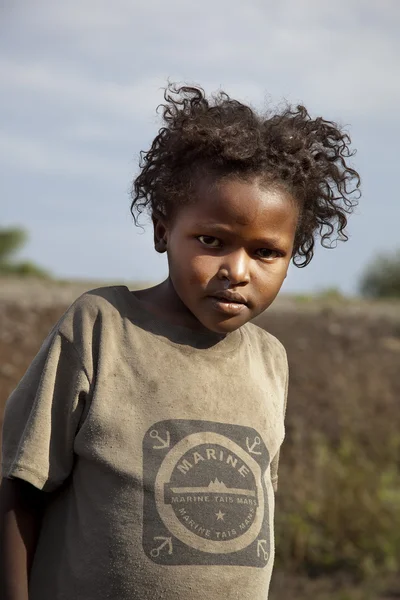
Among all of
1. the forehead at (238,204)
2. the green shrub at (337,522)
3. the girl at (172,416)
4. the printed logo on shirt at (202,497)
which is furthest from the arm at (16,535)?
the green shrub at (337,522)

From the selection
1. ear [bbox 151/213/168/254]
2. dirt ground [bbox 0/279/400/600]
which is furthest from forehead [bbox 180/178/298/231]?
dirt ground [bbox 0/279/400/600]

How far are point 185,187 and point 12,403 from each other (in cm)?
59

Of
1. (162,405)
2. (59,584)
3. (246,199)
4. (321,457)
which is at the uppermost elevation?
(246,199)

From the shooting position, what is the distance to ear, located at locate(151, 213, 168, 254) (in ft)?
7.30

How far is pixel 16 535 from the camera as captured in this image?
212 cm

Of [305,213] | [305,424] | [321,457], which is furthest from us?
[305,424]

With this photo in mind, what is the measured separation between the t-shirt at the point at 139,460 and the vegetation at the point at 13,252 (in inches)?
302

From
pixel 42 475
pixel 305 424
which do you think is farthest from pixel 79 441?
pixel 305 424

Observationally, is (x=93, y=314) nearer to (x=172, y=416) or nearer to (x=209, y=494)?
(x=172, y=416)

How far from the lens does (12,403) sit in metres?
2.17

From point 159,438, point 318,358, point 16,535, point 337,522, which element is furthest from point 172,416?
point 318,358

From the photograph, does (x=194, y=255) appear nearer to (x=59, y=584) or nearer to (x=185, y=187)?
(x=185, y=187)

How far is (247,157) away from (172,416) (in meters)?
0.56

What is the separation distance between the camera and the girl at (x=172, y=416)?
205cm
